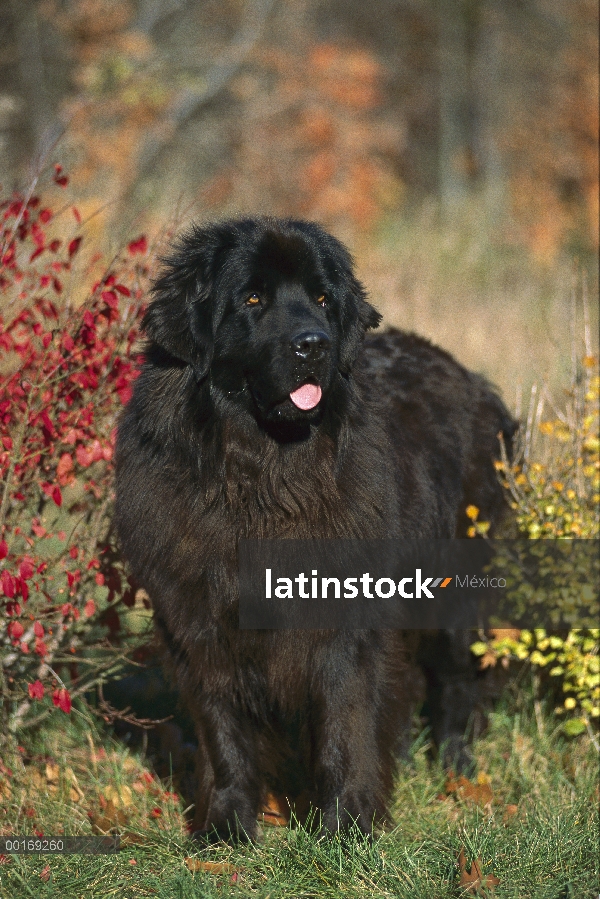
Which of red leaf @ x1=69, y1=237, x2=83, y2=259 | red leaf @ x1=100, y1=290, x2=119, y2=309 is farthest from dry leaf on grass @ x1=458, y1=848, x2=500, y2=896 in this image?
red leaf @ x1=69, y1=237, x2=83, y2=259

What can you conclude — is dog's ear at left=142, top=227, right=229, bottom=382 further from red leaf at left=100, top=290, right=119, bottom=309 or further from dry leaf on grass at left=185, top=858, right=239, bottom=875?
dry leaf on grass at left=185, top=858, right=239, bottom=875

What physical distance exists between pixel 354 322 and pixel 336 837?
170 centimetres

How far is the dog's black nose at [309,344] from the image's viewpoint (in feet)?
10.0

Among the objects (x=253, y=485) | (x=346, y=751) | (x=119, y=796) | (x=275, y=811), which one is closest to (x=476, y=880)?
(x=346, y=751)

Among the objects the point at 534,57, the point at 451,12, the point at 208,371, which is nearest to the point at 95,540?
the point at 208,371

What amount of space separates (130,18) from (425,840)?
15.5 metres

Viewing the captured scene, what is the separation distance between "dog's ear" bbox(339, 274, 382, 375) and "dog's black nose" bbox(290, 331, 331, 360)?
26 centimetres

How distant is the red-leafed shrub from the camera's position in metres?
3.57

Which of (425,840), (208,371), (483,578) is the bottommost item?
(425,840)

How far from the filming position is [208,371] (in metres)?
3.21

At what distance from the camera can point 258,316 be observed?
326 cm

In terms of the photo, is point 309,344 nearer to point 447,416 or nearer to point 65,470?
point 65,470

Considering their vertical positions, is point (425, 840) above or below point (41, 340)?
below

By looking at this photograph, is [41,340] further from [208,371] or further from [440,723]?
[440,723]
